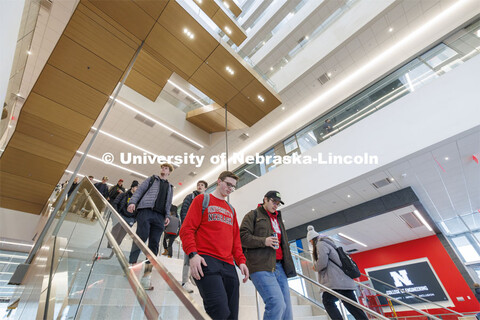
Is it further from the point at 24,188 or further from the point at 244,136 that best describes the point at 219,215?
the point at 24,188

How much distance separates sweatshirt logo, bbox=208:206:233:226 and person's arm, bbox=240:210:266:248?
32cm

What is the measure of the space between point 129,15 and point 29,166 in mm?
5771


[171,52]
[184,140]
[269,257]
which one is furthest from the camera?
[184,140]

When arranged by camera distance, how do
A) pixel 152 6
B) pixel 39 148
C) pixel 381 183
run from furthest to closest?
1. pixel 381 183
2. pixel 39 148
3. pixel 152 6

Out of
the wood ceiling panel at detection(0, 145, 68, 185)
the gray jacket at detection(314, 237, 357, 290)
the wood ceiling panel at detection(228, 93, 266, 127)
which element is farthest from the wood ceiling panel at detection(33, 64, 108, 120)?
the gray jacket at detection(314, 237, 357, 290)

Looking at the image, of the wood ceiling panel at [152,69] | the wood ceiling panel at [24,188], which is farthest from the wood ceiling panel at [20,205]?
the wood ceiling panel at [152,69]

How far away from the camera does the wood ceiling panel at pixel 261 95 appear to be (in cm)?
674

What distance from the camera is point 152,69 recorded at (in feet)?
24.9

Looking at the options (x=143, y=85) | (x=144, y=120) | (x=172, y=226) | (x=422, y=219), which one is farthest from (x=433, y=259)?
(x=143, y=85)

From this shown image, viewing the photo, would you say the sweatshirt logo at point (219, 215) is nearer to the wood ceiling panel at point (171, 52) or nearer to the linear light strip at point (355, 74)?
the wood ceiling panel at point (171, 52)

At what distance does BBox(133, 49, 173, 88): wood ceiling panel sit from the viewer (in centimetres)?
737

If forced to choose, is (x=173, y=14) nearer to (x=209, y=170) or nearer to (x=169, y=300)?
(x=169, y=300)

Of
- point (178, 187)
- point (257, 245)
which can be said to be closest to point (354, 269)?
point (257, 245)

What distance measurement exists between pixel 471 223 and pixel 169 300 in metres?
13.1
